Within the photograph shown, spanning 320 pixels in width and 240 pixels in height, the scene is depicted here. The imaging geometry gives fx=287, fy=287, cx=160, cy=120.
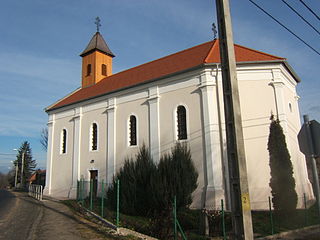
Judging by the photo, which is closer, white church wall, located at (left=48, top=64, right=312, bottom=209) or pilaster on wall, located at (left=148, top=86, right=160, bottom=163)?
white church wall, located at (left=48, top=64, right=312, bottom=209)

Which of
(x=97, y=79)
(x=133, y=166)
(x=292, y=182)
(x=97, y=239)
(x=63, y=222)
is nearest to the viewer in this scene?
(x=97, y=239)

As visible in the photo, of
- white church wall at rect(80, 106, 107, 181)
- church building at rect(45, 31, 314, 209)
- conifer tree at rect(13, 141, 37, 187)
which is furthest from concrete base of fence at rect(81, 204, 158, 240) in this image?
conifer tree at rect(13, 141, 37, 187)

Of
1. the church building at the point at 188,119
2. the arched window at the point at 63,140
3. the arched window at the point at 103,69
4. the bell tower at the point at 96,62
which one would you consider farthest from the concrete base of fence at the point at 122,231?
the arched window at the point at 103,69

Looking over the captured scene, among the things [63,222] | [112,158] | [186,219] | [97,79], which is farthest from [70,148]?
[186,219]

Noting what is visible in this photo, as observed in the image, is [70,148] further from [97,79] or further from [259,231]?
[259,231]

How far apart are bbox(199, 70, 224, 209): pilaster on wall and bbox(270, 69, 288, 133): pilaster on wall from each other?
129 inches

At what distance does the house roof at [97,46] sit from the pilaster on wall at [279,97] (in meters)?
17.5

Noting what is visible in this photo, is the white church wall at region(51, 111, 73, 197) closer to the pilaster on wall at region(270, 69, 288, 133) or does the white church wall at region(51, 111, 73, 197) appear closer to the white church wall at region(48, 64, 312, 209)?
the white church wall at region(48, 64, 312, 209)

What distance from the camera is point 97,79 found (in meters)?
27.1

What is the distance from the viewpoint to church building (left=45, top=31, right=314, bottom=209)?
600 inches

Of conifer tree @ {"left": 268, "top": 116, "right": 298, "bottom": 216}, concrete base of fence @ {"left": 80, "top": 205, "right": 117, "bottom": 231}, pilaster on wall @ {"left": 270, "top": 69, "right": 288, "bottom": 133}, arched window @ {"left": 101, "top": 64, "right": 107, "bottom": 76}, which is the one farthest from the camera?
arched window @ {"left": 101, "top": 64, "right": 107, "bottom": 76}

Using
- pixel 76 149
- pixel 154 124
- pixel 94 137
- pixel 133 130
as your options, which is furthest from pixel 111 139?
pixel 76 149

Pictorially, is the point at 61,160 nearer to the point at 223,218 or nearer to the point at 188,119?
the point at 188,119

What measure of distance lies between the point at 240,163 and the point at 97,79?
22.8 m
